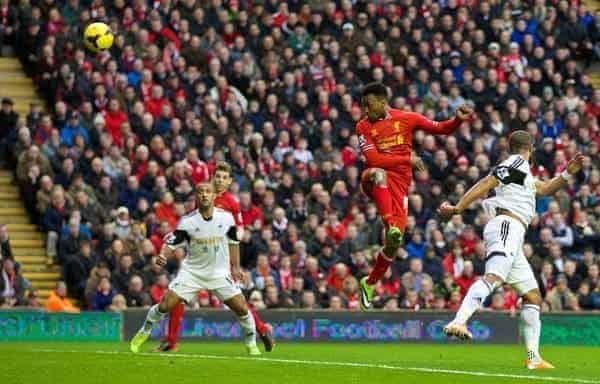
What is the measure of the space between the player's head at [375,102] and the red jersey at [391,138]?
0.33 ft

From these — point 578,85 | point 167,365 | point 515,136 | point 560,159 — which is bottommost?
point 167,365

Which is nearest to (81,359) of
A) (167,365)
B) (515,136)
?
(167,365)

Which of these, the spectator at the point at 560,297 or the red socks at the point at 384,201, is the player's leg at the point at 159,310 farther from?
the spectator at the point at 560,297

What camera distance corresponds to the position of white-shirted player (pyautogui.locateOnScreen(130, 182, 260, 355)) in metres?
20.2

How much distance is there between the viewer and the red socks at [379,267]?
61.1ft

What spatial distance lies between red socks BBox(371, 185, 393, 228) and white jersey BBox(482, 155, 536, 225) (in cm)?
137

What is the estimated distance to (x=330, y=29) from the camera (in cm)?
3359

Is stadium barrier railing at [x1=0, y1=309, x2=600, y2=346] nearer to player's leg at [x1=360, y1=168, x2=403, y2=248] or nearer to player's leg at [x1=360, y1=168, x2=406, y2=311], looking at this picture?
player's leg at [x1=360, y1=168, x2=406, y2=311]

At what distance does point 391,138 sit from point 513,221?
1.84 metres

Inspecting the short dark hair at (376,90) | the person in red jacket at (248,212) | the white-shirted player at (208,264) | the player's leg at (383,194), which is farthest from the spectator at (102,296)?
the short dark hair at (376,90)

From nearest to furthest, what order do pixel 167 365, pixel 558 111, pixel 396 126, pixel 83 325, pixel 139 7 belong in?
pixel 167 365 → pixel 396 126 → pixel 83 325 → pixel 139 7 → pixel 558 111

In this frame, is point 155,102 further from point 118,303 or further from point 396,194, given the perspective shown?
point 396,194

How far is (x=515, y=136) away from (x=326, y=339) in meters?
9.80

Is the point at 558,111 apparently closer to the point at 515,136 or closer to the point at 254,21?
the point at 254,21
